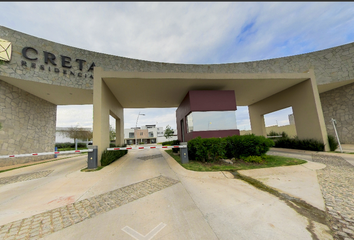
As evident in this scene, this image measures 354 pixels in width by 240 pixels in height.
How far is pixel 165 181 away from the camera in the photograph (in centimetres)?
471

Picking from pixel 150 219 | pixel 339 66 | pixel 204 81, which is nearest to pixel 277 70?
pixel 339 66

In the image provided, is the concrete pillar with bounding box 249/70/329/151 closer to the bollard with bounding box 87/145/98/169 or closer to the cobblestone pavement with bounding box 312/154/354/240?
the cobblestone pavement with bounding box 312/154/354/240

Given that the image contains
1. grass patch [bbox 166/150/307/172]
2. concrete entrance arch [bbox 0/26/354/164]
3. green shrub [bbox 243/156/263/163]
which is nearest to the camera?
grass patch [bbox 166/150/307/172]

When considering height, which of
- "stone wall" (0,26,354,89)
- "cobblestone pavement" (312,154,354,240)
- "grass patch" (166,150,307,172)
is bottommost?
"cobblestone pavement" (312,154,354,240)

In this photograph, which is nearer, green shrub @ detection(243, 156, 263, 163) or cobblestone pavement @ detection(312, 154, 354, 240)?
cobblestone pavement @ detection(312, 154, 354, 240)

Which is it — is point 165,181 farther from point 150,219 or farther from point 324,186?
point 324,186

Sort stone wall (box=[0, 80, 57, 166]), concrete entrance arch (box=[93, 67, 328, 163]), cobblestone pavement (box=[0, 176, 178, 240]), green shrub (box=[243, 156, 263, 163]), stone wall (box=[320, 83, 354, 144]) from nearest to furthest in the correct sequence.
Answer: cobblestone pavement (box=[0, 176, 178, 240])
green shrub (box=[243, 156, 263, 163])
concrete entrance arch (box=[93, 67, 328, 163])
stone wall (box=[0, 80, 57, 166])
stone wall (box=[320, 83, 354, 144])

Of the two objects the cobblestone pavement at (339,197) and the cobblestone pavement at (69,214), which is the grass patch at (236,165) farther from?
the cobblestone pavement at (69,214)

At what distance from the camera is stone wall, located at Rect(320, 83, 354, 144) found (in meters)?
12.5

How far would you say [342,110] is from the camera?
12953 mm

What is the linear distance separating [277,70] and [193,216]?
60.5 feet

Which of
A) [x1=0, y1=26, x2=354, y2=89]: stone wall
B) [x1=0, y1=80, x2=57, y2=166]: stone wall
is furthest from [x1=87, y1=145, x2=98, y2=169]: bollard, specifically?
[x1=0, y1=80, x2=57, y2=166]: stone wall

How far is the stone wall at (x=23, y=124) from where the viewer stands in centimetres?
955

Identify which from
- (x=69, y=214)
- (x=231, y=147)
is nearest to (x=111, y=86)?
(x=69, y=214)
